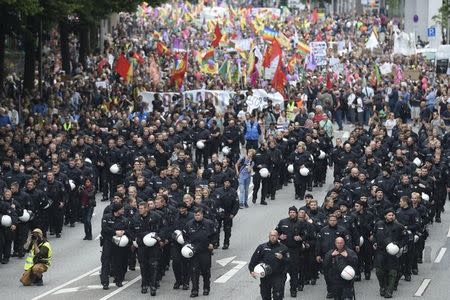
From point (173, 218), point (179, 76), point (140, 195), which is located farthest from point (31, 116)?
point (173, 218)

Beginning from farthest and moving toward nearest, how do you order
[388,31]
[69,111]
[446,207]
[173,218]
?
[388,31] < [69,111] < [446,207] < [173,218]

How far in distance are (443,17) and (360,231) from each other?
2199 inches

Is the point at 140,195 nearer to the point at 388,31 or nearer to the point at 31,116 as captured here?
the point at 31,116

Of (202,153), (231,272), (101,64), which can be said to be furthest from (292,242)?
(101,64)

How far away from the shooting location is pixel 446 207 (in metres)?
35.8

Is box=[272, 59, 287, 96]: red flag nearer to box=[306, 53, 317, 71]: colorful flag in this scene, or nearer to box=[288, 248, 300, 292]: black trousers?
box=[306, 53, 317, 71]: colorful flag

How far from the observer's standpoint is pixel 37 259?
26250 millimetres

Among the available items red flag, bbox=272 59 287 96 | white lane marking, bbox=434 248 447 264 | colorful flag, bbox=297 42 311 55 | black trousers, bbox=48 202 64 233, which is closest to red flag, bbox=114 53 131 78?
red flag, bbox=272 59 287 96

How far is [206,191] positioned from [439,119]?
15.0m

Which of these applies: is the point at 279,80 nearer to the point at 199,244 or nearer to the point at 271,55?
the point at 271,55

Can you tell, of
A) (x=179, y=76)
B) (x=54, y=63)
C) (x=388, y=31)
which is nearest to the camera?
(x=179, y=76)

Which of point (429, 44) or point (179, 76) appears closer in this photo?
point (179, 76)

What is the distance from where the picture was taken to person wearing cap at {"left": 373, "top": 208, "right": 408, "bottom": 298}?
25.4 m

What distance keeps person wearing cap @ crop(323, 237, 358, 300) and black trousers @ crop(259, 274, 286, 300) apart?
86 cm
